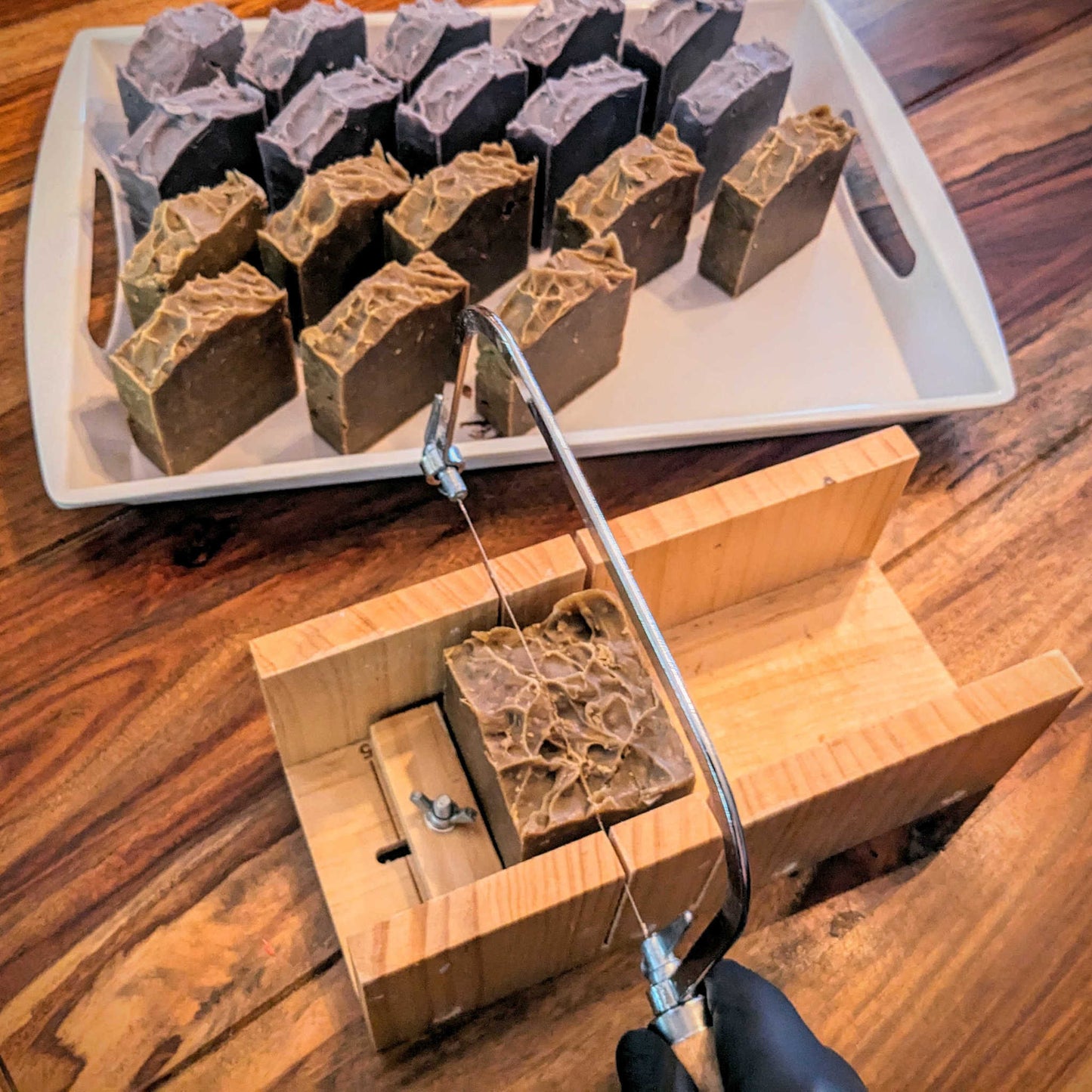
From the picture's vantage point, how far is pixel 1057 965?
0.81 metres

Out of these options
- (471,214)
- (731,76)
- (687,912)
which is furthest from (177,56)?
(687,912)

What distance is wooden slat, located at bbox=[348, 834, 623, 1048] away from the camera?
0.62 m

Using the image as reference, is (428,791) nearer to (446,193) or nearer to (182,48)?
(446,193)

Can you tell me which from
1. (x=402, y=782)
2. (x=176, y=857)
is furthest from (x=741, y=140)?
(x=176, y=857)

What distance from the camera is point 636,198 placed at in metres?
1.08

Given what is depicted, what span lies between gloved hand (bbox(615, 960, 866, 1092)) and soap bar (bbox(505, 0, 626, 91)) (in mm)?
944

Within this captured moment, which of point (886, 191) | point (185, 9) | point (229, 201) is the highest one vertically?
point (185, 9)

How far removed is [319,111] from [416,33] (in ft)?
0.53

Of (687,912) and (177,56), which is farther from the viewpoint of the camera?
(177,56)

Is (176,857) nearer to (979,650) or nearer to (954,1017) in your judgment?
(954,1017)

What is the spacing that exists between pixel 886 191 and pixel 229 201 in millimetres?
719

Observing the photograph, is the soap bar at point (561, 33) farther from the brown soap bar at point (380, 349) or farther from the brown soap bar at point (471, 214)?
the brown soap bar at point (380, 349)

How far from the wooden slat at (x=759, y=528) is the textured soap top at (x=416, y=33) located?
2.06ft

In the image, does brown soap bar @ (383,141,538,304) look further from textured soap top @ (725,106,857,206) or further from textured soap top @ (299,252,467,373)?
textured soap top @ (725,106,857,206)
